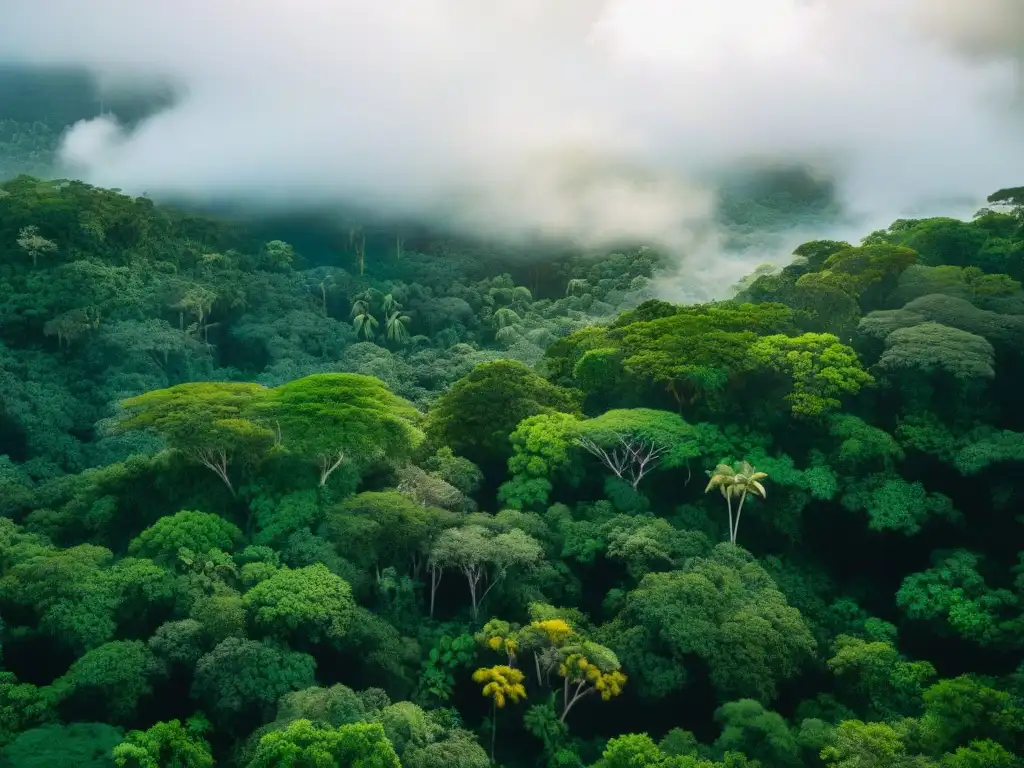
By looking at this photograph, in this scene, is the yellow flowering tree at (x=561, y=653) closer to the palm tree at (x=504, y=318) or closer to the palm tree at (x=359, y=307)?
the palm tree at (x=504, y=318)

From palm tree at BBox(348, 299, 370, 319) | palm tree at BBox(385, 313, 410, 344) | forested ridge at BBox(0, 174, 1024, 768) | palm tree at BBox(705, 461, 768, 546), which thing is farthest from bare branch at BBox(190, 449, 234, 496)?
palm tree at BBox(348, 299, 370, 319)

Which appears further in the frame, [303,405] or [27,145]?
[27,145]

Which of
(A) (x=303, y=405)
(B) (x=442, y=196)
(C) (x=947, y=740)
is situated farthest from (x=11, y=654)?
(B) (x=442, y=196)

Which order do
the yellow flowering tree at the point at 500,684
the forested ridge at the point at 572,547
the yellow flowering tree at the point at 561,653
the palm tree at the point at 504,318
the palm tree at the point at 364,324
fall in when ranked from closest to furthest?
the forested ridge at the point at 572,547, the yellow flowering tree at the point at 500,684, the yellow flowering tree at the point at 561,653, the palm tree at the point at 364,324, the palm tree at the point at 504,318

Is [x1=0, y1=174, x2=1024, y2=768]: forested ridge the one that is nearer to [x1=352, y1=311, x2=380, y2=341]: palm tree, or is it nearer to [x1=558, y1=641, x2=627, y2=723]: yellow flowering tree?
[x1=558, y1=641, x2=627, y2=723]: yellow flowering tree

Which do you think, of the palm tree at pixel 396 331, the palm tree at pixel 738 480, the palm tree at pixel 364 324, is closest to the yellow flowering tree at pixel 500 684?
the palm tree at pixel 738 480

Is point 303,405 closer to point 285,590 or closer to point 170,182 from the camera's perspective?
point 285,590
